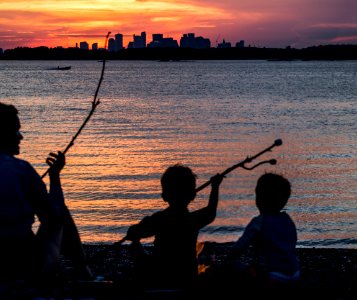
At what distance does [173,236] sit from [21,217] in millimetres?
1102

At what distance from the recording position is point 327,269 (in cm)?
934

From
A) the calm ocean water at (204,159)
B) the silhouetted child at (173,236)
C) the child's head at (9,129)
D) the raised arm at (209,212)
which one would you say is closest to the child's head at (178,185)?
the silhouetted child at (173,236)

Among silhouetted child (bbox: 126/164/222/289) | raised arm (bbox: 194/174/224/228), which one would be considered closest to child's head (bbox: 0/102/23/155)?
silhouetted child (bbox: 126/164/222/289)

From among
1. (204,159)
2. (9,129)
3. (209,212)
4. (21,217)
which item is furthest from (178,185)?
(204,159)

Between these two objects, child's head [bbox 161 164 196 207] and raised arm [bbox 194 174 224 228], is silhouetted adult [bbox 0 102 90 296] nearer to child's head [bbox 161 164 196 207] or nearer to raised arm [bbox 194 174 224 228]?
child's head [bbox 161 164 196 207]

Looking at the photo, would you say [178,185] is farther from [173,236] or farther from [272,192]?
[272,192]

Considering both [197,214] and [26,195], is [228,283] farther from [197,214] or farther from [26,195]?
[26,195]

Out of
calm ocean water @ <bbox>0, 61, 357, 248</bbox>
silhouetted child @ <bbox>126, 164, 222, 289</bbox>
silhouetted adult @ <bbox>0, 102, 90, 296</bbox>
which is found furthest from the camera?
calm ocean water @ <bbox>0, 61, 357, 248</bbox>

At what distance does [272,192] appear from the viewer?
478 centimetres

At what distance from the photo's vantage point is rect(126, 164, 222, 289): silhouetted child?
470 cm

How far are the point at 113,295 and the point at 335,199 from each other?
13271 mm

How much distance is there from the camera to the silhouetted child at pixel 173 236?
470 cm

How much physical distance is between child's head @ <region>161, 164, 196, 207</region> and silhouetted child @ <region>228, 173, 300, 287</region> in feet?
1.51

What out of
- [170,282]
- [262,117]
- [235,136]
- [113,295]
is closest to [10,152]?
[113,295]
